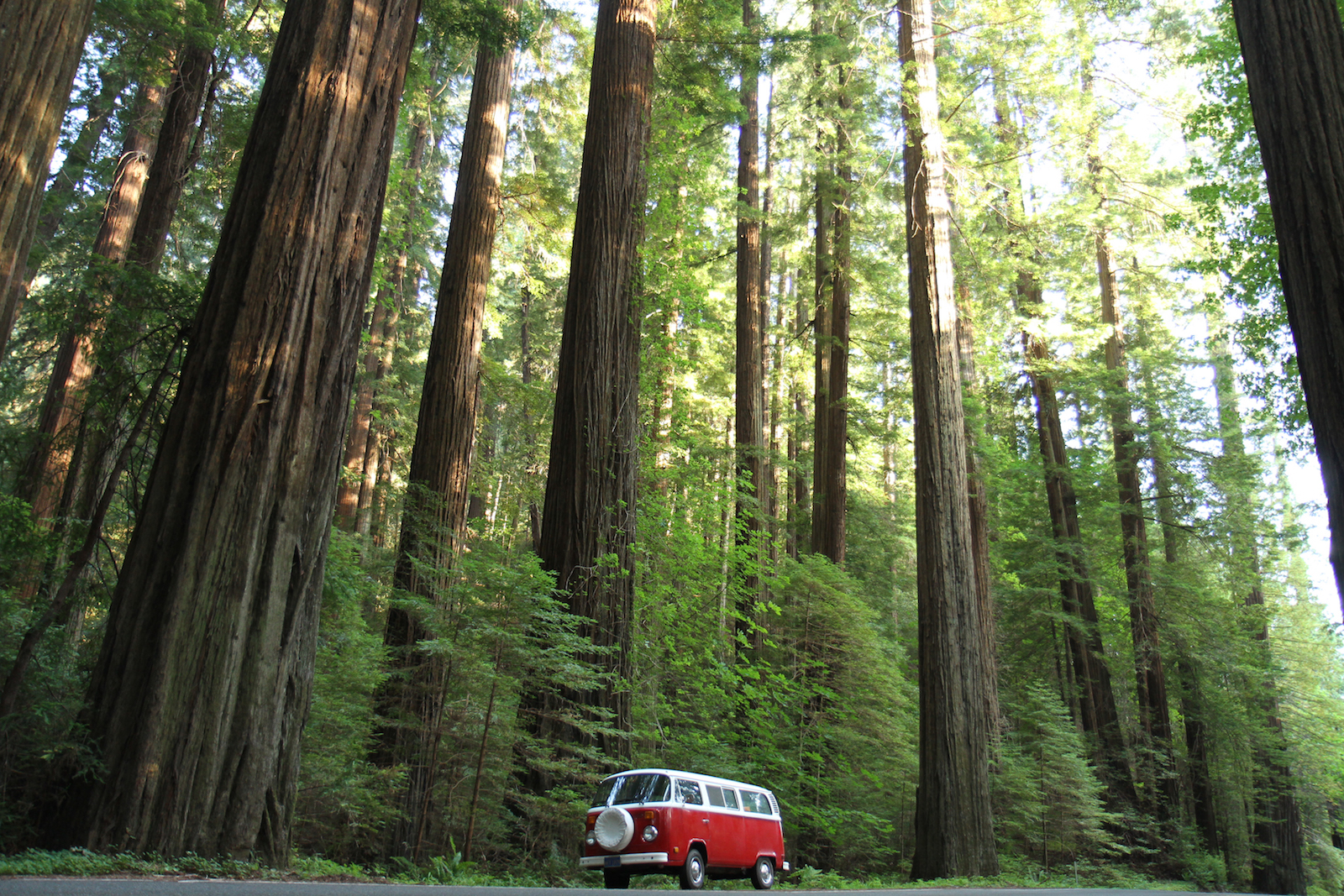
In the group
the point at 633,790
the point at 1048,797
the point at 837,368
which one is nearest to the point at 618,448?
the point at 633,790

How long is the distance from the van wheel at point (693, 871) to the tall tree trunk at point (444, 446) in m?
2.40

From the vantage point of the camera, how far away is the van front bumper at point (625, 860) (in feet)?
22.0

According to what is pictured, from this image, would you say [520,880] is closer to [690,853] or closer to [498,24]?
[690,853]

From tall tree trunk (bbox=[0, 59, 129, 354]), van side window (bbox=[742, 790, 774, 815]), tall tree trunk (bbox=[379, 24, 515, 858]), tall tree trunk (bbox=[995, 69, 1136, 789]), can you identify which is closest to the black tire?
van side window (bbox=[742, 790, 774, 815])

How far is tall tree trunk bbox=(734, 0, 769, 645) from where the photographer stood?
48.0 feet

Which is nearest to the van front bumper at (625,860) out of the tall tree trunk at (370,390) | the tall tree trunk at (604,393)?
the tall tree trunk at (604,393)

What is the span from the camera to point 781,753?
1210cm

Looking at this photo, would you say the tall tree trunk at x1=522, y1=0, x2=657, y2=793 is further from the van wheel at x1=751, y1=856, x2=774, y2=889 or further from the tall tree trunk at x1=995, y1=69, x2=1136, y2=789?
the tall tree trunk at x1=995, y1=69, x2=1136, y2=789

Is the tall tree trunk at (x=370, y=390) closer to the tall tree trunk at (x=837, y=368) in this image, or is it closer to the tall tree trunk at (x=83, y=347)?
the tall tree trunk at (x=83, y=347)

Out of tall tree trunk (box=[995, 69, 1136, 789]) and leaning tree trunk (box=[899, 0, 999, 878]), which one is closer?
leaning tree trunk (box=[899, 0, 999, 878])

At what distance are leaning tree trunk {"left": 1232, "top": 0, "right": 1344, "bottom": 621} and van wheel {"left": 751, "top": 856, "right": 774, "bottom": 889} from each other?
6.07 meters

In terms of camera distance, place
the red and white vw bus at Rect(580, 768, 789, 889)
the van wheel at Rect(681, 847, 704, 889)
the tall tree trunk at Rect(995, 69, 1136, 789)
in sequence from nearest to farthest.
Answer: the red and white vw bus at Rect(580, 768, 789, 889) < the van wheel at Rect(681, 847, 704, 889) < the tall tree trunk at Rect(995, 69, 1136, 789)

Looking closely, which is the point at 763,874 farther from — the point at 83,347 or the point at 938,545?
the point at 83,347

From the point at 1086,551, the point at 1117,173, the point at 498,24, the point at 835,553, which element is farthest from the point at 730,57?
the point at 1086,551
